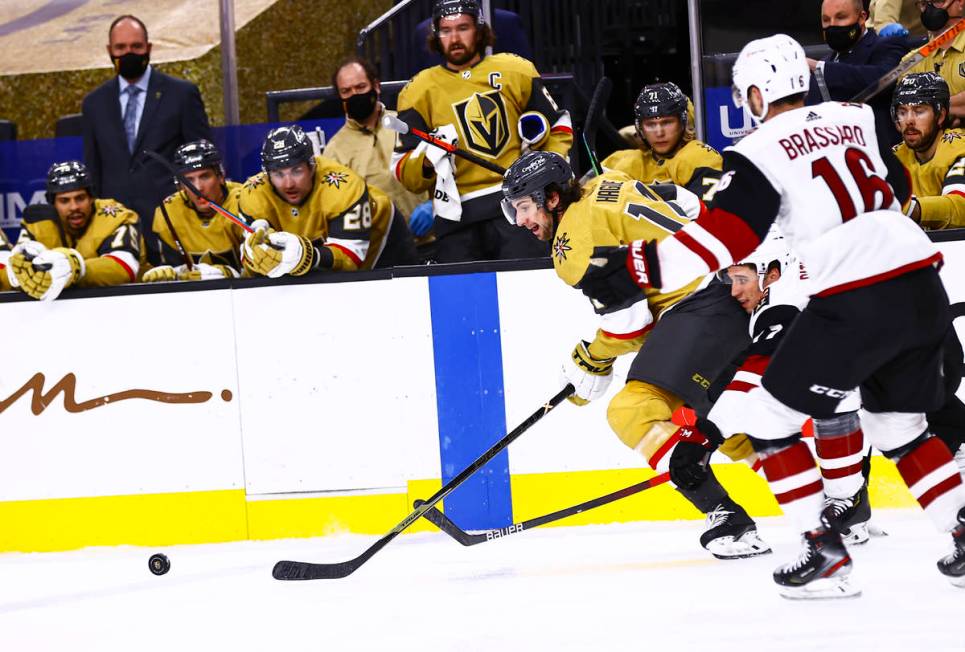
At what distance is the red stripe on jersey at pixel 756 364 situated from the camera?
10.3 feet

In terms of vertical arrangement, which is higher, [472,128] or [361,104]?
[361,104]

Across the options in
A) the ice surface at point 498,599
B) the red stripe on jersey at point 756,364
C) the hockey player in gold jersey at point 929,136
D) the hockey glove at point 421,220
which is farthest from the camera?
the hockey glove at point 421,220

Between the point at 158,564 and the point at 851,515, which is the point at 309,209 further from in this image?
the point at 851,515

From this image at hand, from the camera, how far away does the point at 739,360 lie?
351 centimetres

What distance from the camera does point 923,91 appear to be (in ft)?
13.5

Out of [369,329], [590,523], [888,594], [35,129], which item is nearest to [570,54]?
[369,329]

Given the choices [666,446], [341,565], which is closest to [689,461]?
Result: [666,446]

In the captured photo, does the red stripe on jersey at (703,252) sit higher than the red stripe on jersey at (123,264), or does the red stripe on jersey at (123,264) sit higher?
the red stripe on jersey at (123,264)

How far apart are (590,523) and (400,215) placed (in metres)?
1.35

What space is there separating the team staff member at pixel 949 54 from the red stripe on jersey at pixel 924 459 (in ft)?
6.25

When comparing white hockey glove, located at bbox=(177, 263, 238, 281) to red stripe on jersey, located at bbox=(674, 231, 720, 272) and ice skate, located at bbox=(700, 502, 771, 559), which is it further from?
red stripe on jersey, located at bbox=(674, 231, 720, 272)

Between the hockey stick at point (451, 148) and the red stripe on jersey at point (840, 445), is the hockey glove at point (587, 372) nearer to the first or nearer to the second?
the red stripe on jersey at point (840, 445)

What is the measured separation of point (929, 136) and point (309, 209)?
6.92ft

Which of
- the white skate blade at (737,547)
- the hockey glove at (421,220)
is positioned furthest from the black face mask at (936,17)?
the white skate blade at (737,547)
